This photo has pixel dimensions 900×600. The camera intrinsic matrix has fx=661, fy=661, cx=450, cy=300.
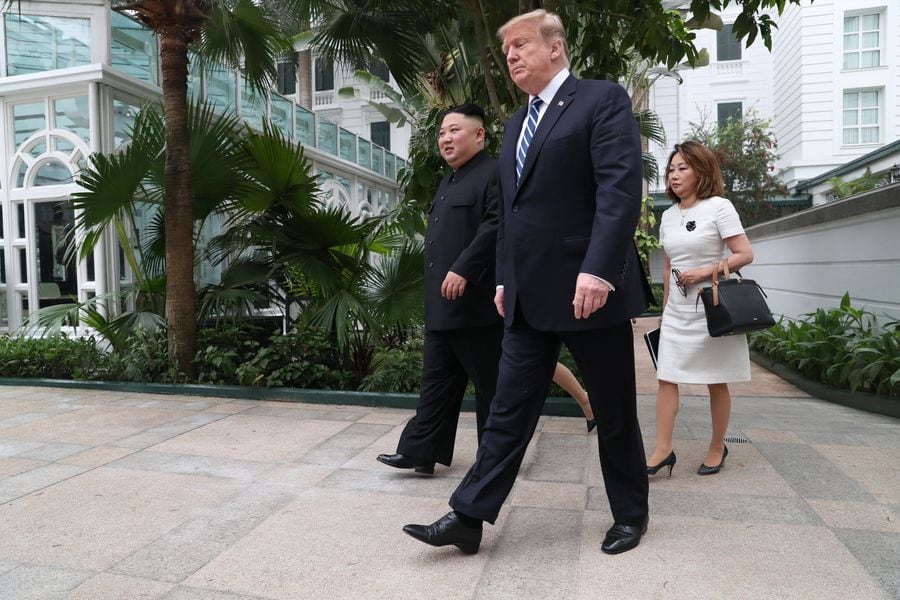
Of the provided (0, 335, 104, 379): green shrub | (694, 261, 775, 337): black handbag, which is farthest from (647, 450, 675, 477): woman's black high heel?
(0, 335, 104, 379): green shrub

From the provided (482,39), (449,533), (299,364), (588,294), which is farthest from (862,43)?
(449,533)

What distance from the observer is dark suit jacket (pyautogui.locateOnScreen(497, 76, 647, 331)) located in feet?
7.35

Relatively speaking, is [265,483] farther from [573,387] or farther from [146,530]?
[573,387]

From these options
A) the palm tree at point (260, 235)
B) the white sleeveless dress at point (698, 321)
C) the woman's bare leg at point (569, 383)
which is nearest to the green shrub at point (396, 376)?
the palm tree at point (260, 235)

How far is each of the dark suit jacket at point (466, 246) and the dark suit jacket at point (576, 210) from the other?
562 millimetres

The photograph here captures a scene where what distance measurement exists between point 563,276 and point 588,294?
0.19 m

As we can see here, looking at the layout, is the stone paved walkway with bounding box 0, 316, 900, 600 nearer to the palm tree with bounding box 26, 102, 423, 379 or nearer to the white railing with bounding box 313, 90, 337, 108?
the palm tree with bounding box 26, 102, 423, 379

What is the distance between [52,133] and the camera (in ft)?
24.8

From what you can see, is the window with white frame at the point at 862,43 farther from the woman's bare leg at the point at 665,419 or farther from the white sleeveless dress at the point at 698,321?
the woman's bare leg at the point at 665,419

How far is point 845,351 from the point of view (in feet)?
18.2

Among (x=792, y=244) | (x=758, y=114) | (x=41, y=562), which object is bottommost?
(x=41, y=562)

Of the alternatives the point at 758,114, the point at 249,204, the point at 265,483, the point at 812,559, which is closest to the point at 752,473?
the point at 812,559

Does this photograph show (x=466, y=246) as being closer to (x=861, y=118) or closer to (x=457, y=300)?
(x=457, y=300)

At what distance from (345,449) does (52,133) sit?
19.7 feet
